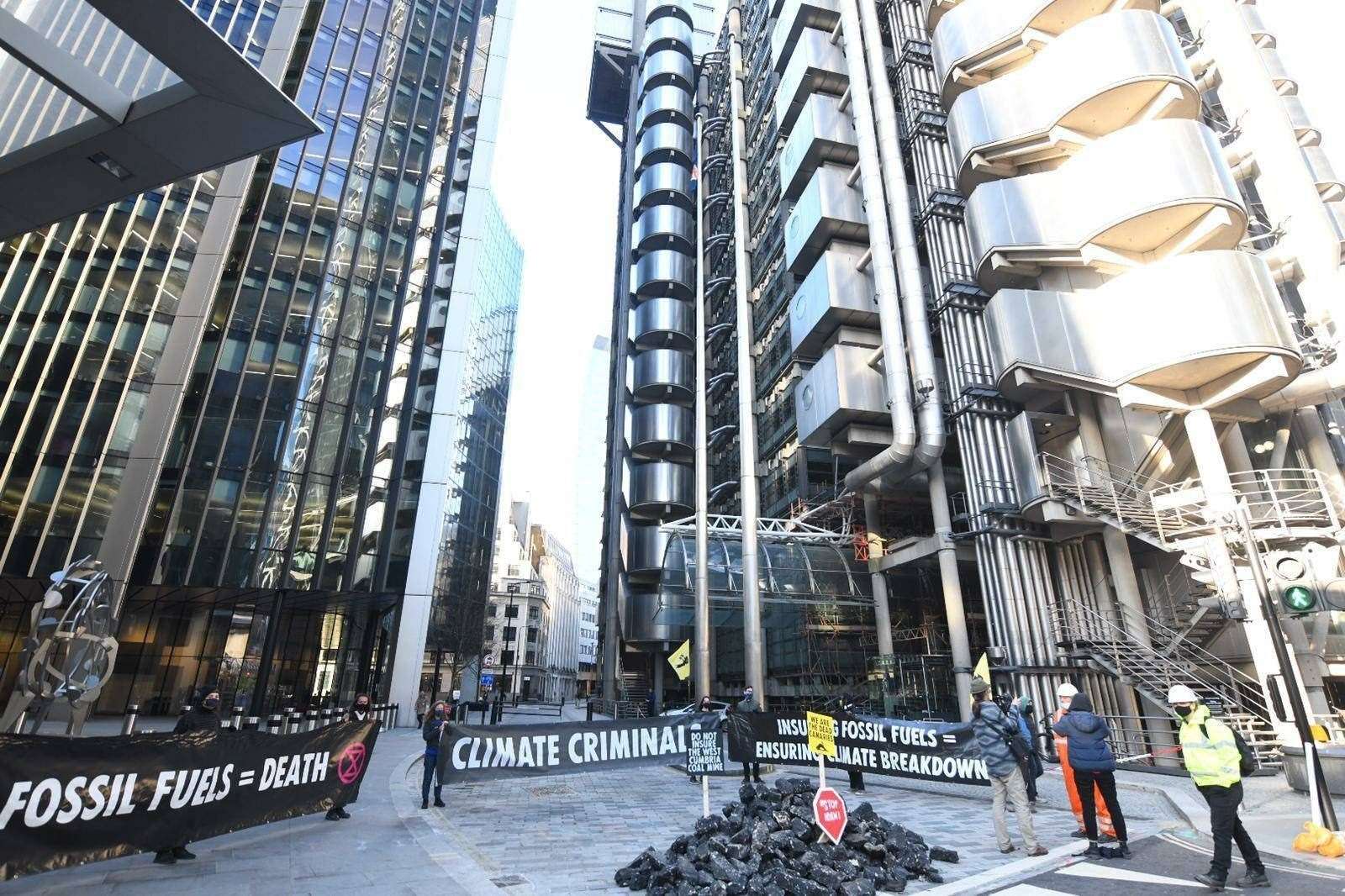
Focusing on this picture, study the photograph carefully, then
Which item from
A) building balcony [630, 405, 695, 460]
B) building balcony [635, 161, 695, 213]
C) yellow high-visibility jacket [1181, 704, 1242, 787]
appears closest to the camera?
yellow high-visibility jacket [1181, 704, 1242, 787]

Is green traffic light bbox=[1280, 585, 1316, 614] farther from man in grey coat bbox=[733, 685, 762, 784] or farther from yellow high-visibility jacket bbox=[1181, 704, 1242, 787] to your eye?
man in grey coat bbox=[733, 685, 762, 784]

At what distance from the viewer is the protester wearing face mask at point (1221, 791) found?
6.10 meters

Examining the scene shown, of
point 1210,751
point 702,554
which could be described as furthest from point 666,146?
point 1210,751

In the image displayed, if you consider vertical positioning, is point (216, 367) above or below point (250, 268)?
below

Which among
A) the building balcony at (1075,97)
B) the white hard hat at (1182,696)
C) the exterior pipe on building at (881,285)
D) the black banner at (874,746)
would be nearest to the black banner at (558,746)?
the black banner at (874,746)

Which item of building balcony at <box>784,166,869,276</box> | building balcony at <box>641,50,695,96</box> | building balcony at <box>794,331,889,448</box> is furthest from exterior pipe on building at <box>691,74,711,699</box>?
building balcony at <box>641,50,695,96</box>

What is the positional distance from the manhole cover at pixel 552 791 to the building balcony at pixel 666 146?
50131mm

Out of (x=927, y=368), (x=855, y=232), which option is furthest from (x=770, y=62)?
(x=927, y=368)

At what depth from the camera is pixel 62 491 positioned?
25.1m

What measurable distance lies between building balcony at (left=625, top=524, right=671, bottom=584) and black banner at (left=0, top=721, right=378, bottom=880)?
35835 mm

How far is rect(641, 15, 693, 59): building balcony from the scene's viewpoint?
5722 cm

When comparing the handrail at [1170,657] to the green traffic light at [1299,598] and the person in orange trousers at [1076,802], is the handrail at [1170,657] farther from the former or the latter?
the person in orange trousers at [1076,802]

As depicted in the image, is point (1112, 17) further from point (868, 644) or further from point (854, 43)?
point (868, 644)

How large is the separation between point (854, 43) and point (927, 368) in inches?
637
